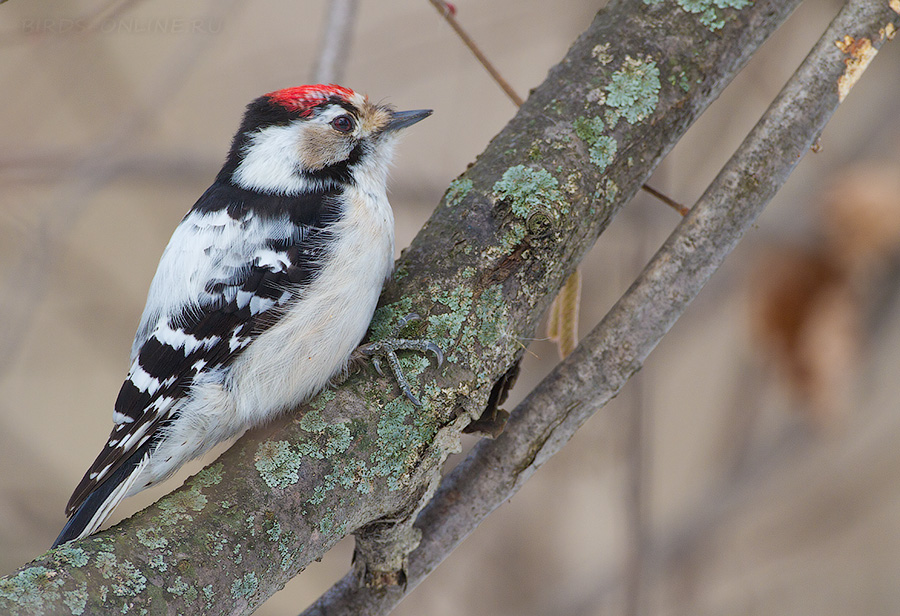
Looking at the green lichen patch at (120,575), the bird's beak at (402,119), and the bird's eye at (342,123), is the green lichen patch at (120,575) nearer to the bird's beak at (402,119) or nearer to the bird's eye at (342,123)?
the bird's eye at (342,123)

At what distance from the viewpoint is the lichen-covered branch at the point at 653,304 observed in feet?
6.95

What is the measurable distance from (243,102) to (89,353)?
2.02 m

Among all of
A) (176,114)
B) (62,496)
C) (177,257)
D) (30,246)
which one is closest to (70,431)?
Result: (62,496)

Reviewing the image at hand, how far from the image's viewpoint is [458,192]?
218 cm

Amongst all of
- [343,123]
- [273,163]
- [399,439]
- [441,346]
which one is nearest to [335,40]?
[343,123]

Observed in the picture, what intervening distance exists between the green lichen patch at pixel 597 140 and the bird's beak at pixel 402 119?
91 centimetres

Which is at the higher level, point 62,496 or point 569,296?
point 62,496

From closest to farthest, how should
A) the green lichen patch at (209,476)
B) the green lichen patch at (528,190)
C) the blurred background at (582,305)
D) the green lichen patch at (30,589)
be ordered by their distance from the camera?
the green lichen patch at (30,589) → the green lichen patch at (209,476) → the green lichen patch at (528,190) → the blurred background at (582,305)

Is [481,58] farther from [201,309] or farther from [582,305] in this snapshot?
[582,305]

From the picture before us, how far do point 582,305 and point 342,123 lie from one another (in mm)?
1743

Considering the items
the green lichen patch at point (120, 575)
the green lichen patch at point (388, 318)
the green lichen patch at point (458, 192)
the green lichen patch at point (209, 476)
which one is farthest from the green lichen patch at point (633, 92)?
the green lichen patch at point (120, 575)

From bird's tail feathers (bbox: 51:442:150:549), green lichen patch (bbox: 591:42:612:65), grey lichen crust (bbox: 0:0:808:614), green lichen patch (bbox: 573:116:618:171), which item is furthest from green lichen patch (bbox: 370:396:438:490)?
green lichen patch (bbox: 591:42:612:65)

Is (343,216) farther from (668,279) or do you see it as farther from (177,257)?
(668,279)

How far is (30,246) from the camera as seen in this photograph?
270cm
